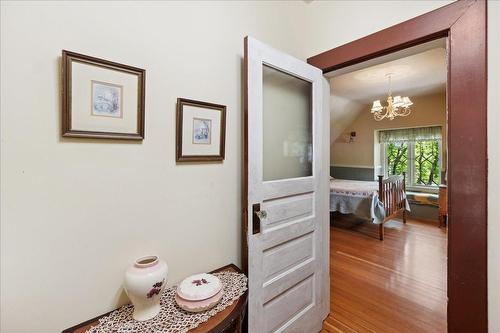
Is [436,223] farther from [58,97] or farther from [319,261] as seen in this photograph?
[58,97]

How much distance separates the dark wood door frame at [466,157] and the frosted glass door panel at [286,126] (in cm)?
77

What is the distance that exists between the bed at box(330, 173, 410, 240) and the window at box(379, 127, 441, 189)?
3.21 ft

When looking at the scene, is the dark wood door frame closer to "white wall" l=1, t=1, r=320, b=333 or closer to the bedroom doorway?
the bedroom doorway

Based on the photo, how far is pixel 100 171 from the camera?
0.92 metres

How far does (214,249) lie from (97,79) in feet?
3.34

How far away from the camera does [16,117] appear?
2.50ft

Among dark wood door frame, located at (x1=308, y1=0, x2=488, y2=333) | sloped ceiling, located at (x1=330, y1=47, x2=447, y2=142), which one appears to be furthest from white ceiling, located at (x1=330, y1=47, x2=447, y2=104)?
dark wood door frame, located at (x1=308, y1=0, x2=488, y2=333)

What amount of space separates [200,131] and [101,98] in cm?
46

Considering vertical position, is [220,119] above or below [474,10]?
below

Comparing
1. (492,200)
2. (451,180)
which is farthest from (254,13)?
(492,200)

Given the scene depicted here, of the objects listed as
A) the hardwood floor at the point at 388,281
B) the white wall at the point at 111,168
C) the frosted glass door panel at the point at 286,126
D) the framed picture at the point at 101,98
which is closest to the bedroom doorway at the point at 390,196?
the hardwood floor at the point at 388,281

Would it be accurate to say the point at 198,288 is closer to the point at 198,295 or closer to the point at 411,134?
the point at 198,295

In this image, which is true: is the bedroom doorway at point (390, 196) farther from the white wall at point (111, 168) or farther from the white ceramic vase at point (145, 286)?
the white ceramic vase at point (145, 286)

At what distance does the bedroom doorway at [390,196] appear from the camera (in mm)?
1927
